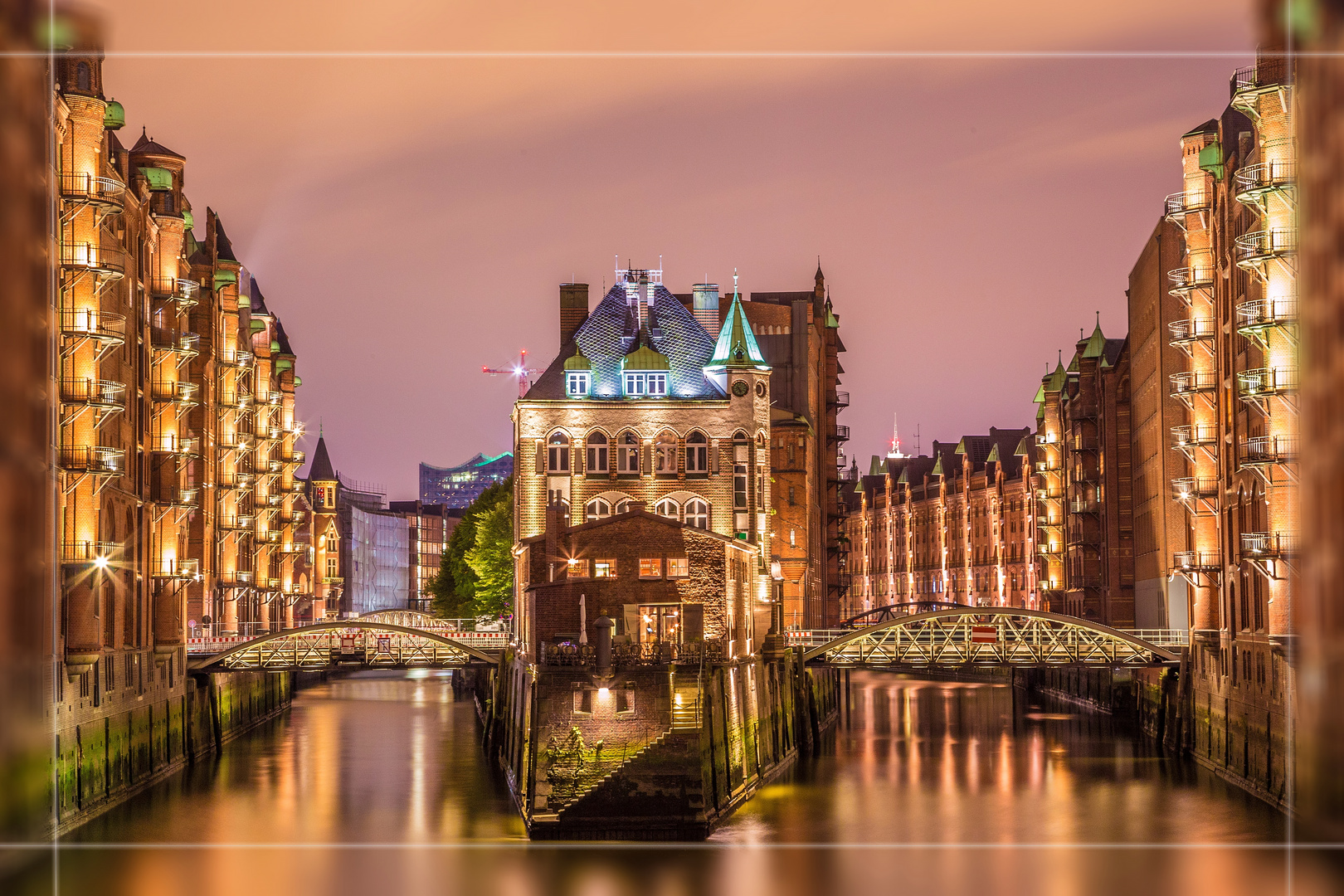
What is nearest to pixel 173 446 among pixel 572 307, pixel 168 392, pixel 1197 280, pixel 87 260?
pixel 168 392

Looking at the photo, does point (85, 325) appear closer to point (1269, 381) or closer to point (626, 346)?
point (626, 346)

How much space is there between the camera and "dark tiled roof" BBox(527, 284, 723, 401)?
70.6 meters

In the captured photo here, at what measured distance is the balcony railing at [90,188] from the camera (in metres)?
46.7

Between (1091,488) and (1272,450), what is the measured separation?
46302 mm

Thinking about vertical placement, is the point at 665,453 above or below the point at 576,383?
below

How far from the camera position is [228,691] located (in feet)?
249

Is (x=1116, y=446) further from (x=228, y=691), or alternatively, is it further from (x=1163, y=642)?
(x=228, y=691)

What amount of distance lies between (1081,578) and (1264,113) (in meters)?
51.0

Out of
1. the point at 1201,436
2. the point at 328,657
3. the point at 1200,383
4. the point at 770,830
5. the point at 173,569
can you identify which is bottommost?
the point at 770,830

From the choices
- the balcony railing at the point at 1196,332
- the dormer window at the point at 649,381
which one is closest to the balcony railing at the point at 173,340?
the dormer window at the point at 649,381

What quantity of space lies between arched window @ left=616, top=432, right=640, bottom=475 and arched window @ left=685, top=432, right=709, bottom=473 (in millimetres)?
2040

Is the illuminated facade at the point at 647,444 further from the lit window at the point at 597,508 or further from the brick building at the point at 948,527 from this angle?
the brick building at the point at 948,527

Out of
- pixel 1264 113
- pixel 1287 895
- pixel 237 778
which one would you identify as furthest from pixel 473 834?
pixel 1264 113

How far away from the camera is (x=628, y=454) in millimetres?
69750
